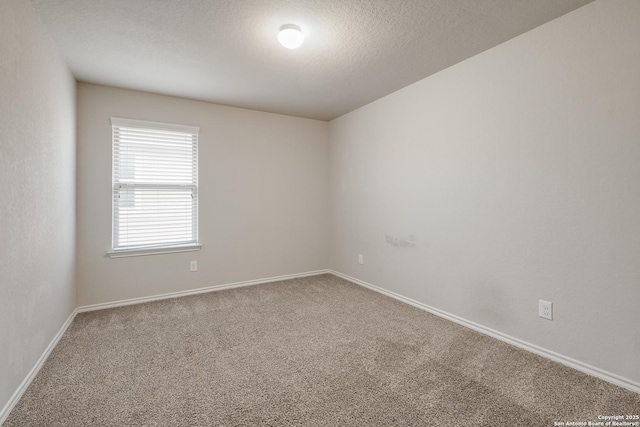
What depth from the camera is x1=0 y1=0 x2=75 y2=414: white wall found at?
157cm

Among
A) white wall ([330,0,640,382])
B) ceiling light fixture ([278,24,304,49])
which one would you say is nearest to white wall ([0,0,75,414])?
ceiling light fixture ([278,24,304,49])

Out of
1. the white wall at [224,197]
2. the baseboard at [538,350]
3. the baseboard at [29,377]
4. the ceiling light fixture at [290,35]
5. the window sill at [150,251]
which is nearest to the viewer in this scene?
the baseboard at [29,377]

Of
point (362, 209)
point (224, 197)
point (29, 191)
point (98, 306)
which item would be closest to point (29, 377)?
point (29, 191)

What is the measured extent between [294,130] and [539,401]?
12.6ft

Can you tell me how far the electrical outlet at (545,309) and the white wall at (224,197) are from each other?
291 cm

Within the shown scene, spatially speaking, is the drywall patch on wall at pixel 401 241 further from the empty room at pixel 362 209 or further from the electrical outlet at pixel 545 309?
the electrical outlet at pixel 545 309

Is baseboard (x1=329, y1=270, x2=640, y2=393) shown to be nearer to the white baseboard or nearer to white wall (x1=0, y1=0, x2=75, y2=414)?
the white baseboard

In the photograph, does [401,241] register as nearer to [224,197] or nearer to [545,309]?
[545,309]

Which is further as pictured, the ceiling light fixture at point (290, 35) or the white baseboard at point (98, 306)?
the ceiling light fixture at point (290, 35)

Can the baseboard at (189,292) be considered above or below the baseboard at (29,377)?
above

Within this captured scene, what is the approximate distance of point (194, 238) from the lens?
147 inches

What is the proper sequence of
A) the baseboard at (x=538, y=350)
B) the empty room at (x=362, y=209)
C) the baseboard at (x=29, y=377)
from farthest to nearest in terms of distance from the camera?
the baseboard at (x=538, y=350), the empty room at (x=362, y=209), the baseboard at (x=29, y=377)

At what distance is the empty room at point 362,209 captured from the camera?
171cm

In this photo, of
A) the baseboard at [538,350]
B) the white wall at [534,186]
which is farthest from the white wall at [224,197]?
the baseboard at [538,350]
